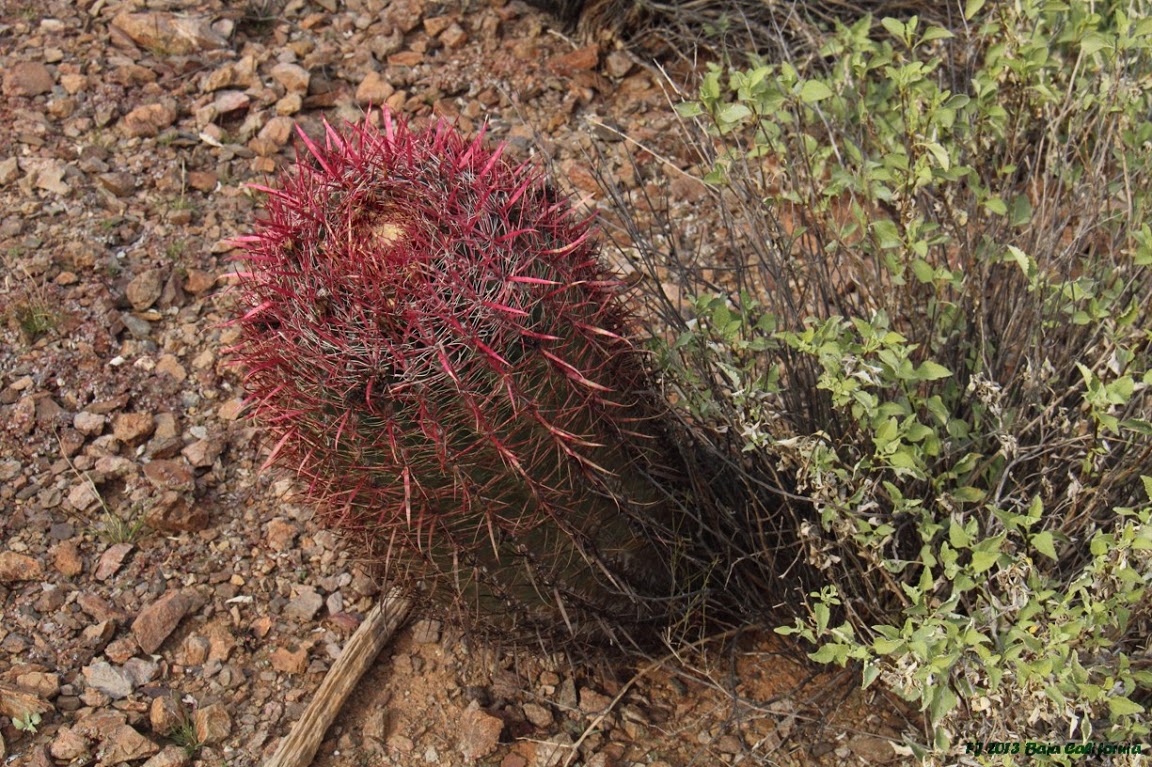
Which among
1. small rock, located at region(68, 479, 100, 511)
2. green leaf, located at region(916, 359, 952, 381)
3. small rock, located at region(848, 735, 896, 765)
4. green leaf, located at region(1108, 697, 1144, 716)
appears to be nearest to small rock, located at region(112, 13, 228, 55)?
small rock, located at region(68, 479, 100, 511)

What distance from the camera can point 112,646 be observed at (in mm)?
2781

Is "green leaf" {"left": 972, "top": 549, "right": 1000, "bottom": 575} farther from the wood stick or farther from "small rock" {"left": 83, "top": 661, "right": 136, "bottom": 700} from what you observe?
"small rock" {"left": 83, "top": 661, "right": 136, "bottom": 700}

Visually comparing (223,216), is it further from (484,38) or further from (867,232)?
(867,232)

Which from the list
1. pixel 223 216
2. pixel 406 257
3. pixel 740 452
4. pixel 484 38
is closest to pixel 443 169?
pixel 406 257

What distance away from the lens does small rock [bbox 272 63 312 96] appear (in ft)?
13.6

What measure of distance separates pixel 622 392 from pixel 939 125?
1.03 metres

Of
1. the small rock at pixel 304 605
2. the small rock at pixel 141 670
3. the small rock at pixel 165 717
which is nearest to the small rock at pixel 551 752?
the small rock at pixel 304 605

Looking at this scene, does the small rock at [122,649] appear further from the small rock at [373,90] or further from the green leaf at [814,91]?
the small rock at [373,90]

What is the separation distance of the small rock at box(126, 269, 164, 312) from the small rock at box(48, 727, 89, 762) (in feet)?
4.37

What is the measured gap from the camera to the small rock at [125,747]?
2557mm

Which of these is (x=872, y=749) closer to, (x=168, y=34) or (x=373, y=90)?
(x=373, y=90)

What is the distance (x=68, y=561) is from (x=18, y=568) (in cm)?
11

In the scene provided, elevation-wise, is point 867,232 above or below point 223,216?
above

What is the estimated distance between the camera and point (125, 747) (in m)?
2.56
